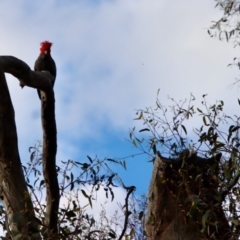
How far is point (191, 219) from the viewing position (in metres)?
2.91

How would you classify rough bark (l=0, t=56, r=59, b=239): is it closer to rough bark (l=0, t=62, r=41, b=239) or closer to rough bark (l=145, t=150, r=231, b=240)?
rough bark (l=0, t=62, r=41, b=239)

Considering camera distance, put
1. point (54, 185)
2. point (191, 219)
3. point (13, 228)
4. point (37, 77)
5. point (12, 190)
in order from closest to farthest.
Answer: point (13, 228), point (12, 190), point (191, 219), point (54, 185), point (37, 77)

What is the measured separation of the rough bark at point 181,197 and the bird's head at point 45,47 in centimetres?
306

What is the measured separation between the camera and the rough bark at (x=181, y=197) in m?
3.03

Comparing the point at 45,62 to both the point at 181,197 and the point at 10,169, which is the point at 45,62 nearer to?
the point at 181,197

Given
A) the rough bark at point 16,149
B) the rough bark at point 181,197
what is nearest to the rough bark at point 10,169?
the rough bark at point 16,149

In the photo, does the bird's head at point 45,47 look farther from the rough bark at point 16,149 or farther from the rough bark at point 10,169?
the rough bark at point 10,169

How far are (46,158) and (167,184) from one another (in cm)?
67

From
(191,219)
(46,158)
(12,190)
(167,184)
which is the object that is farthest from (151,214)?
(12,190)

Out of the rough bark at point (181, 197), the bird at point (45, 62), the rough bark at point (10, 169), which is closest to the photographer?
the rough bark at point (10, 169)

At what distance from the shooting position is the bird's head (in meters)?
6.05

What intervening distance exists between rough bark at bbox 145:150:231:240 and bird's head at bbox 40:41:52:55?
3060mm

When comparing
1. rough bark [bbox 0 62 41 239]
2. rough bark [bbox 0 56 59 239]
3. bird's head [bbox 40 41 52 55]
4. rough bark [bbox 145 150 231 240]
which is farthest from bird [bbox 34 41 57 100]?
rough bark [bbox 0 62 41 239]

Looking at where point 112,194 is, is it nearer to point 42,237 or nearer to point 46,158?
point 46,158
